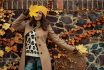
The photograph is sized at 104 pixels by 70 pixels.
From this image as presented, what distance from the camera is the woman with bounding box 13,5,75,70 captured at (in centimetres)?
736

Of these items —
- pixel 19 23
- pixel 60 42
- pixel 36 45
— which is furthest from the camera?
pixel 19 23

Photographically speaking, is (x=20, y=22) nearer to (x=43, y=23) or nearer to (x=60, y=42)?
(x=43, y=23)

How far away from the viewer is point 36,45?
24.4ft

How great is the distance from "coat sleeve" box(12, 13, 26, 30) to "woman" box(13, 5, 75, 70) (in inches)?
6.5

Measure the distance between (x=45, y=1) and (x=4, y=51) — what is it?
5.27ft

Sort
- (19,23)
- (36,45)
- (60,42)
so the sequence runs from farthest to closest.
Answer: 1. (19,23)
2. (60,42)
3. (36,45)

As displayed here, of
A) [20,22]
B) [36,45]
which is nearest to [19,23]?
[20,22]

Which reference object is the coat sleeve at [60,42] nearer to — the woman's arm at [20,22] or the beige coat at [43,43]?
the beige coat at [43,43]

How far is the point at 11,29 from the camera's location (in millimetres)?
8602

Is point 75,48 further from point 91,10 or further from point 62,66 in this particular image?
point 91,10

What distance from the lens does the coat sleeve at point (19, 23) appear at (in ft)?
25.2

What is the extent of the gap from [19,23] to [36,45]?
664mm

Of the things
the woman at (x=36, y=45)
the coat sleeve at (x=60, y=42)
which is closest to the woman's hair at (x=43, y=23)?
the woman at (x=36, y=45)

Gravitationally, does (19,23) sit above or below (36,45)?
above
